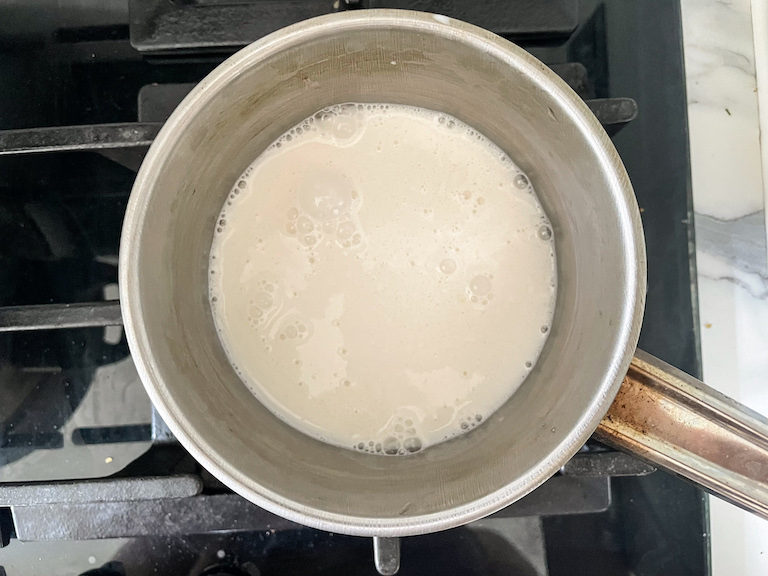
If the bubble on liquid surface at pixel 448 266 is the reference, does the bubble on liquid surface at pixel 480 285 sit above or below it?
below

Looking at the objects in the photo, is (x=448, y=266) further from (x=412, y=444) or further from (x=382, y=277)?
(x=412, y=444)

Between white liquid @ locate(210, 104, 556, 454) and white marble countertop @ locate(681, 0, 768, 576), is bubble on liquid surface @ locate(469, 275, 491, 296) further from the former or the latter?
white marble countertop @ locate(681, 0, 768, 576)

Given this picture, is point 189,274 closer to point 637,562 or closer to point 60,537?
point 60,537

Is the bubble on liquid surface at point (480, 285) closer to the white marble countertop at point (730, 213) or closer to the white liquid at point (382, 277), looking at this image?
the white liquid at point (382, 277)

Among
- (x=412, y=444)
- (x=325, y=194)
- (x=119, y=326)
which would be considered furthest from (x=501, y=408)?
(x=119, y=326)

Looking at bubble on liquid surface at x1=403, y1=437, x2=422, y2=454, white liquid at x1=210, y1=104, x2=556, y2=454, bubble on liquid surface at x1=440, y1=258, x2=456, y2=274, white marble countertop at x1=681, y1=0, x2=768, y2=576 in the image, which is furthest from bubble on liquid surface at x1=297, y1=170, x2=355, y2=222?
white marble countertop at x1=681, y1=0, x2=768, y2=576

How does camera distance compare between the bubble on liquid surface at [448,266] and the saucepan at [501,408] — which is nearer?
the saucepan at [501,408]

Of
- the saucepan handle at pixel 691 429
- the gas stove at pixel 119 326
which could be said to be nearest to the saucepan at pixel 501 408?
the saucepan handle at pixel 691 429
